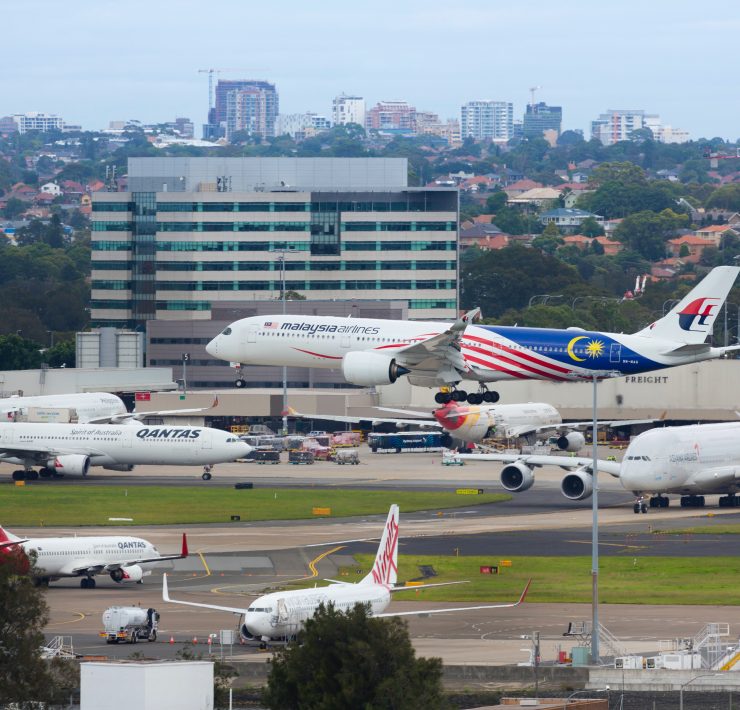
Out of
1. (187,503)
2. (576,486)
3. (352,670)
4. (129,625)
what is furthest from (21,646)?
(576,486)

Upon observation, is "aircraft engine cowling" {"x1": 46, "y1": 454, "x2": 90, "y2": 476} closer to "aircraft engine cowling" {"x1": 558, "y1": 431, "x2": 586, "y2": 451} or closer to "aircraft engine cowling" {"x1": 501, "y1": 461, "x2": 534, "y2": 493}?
"aircraft engine cowling" {"x1": 501, "y1": 461, "x2": 534, "y2": 493}

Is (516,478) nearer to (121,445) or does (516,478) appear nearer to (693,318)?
(693,318)

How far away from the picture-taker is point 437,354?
110 m

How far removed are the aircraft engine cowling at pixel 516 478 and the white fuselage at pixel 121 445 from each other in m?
23.4

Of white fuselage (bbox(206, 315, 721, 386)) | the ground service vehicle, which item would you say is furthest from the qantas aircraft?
the ground service vehicle

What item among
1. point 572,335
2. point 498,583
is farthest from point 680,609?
point 572,335

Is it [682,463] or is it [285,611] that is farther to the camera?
Result: [682,463]

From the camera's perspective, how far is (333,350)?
11150cm

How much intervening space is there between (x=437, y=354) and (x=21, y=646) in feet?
205

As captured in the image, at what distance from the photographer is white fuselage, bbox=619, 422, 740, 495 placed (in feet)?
382

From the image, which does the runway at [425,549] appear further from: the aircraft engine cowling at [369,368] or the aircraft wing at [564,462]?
the aircraft engine cowling at [369,368]

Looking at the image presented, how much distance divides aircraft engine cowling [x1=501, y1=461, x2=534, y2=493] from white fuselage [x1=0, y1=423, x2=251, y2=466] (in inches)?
920

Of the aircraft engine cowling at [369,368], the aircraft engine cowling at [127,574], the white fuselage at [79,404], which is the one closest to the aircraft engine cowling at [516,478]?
the aircraft engine cowling at [369,368]

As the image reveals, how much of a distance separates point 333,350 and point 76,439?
3631 centimetres
